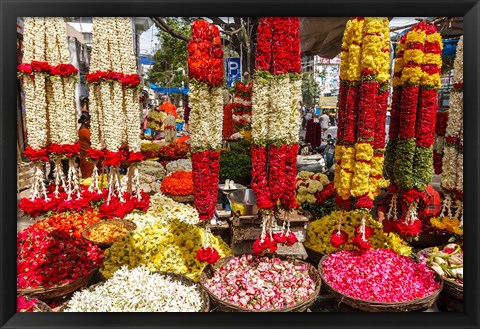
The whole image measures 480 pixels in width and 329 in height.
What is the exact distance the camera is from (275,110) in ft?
9.82

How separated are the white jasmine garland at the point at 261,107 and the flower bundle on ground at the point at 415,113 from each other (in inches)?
64.1

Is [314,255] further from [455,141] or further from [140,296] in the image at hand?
[140,296]

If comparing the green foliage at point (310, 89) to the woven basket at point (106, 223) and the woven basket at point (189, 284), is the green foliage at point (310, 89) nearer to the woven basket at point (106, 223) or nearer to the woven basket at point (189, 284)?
the woven basket at point (106, 223)

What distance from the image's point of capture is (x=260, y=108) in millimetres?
3002

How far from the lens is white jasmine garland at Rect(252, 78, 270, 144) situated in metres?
2.99

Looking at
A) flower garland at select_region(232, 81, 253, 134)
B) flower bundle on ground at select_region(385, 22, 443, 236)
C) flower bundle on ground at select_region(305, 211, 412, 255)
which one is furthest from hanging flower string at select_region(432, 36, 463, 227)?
flower garland at select_region(232, 81, 253, 134)

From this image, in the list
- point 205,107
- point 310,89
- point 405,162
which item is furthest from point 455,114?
point 310,89

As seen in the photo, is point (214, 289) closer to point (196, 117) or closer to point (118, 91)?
point (196, 117)

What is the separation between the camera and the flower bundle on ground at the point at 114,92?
3295 millimetres

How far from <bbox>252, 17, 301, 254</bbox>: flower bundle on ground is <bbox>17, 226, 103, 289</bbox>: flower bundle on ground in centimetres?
200

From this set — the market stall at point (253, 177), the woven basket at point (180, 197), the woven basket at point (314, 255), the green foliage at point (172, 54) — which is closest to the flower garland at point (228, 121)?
the woven basket at point (180, 197)

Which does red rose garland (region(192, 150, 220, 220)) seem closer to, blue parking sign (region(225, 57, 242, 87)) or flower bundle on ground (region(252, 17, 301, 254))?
flower bundle on ground (region(252, 17, 301, 254))
